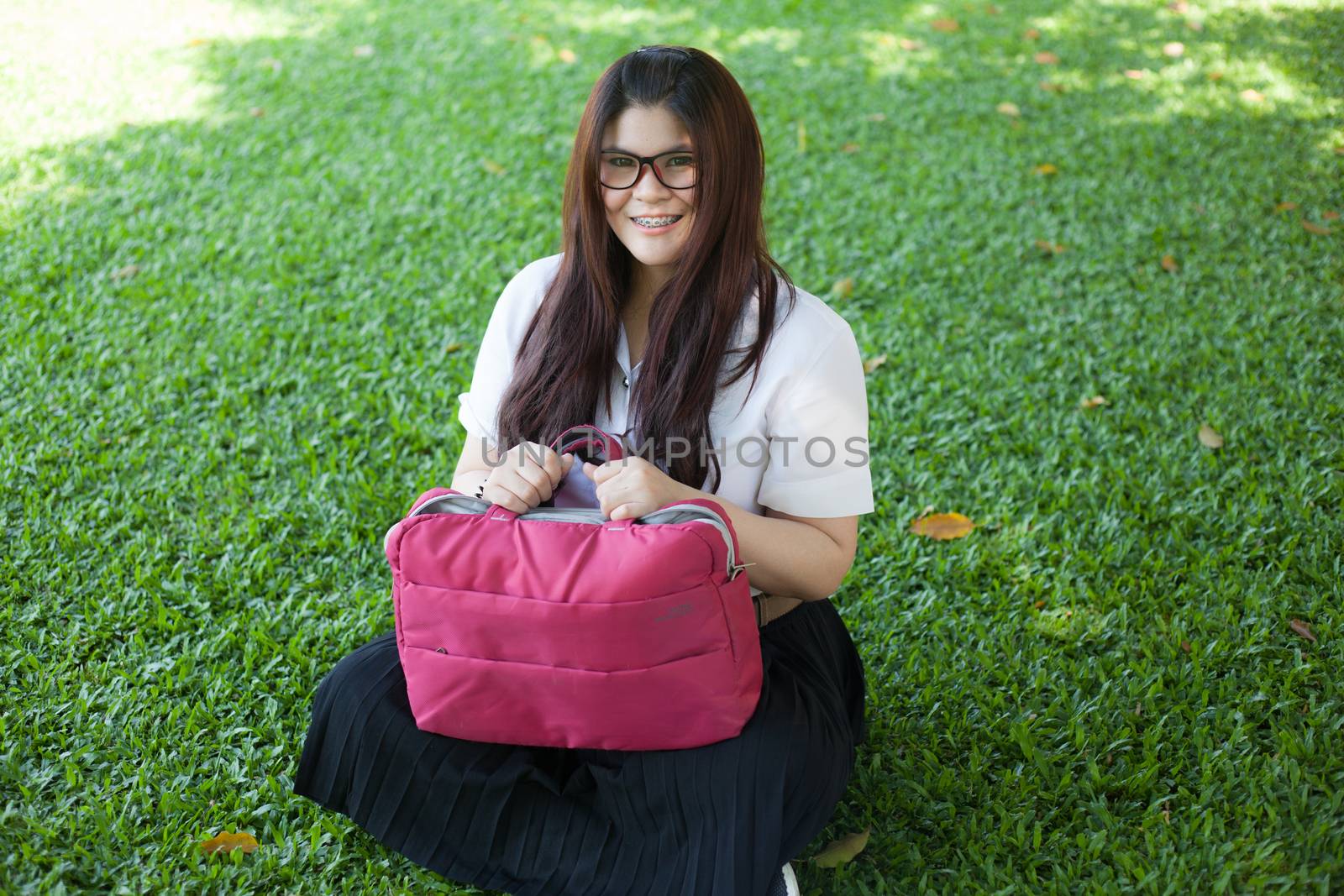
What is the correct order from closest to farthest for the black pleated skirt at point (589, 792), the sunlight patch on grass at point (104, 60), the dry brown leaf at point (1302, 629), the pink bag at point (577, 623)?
the pink bag at point (577, 623)
the black pleated skirt at point (589, 792)
the dry brown leaf at point (1302, 629)
the sunlight patch on grass at point (104, 60)

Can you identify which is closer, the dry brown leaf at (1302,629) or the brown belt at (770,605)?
the brown belt at (770,605)

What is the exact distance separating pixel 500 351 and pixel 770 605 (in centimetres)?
73

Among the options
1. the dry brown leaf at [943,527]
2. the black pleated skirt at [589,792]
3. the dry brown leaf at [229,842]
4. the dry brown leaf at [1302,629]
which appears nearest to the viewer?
the black pleated skirt at [589,792]

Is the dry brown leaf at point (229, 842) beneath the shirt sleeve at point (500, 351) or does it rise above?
beneath

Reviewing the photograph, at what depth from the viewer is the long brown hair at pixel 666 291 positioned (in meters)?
1.90

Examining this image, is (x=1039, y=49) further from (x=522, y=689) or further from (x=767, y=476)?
(x=522, y=689)

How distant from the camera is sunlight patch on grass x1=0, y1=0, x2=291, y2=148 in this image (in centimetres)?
489

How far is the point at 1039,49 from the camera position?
568 centimetres

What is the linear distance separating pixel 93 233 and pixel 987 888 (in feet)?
12.7

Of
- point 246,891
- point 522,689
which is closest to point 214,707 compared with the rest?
point 246,891

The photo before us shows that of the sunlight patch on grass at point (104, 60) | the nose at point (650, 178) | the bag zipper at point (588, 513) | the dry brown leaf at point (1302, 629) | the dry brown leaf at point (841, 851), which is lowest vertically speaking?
the dry brown leaf at point (841, 851)

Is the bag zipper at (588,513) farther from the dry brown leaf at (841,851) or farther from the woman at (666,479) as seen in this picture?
the dry brown leaf at (841,851)

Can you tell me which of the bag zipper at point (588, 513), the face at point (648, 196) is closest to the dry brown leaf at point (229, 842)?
the bag zipper at point (588, 513)

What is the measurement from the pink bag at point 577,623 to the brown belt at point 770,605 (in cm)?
26
